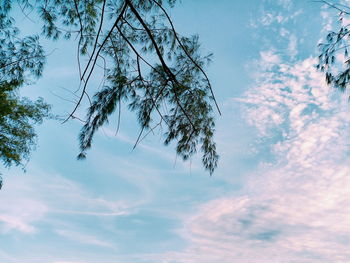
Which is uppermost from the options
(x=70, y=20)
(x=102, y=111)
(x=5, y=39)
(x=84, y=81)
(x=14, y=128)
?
(x=14, y=128)

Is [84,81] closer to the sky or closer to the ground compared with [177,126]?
closer to the ground

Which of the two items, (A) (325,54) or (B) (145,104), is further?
(A) (325,54)

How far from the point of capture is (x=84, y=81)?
9.45 feet

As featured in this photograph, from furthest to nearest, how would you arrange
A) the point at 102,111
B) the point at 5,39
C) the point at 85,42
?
the point at 5,39, the point at 85,42, the point at 102,111

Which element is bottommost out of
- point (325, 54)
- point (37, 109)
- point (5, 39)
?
point (325, 54)

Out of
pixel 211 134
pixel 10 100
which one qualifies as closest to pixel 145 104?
pixel 211 134

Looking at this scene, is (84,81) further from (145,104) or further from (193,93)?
(193,93)

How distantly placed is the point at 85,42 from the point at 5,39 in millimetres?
3700

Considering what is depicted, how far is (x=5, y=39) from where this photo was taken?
7.78m

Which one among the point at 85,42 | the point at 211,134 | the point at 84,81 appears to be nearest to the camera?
the point at 84,81

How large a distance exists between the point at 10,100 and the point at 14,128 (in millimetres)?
1294

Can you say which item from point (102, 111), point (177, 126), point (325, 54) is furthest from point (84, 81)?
point (325, 54)

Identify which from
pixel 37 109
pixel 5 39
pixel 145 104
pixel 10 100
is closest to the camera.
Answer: pixel 145 104

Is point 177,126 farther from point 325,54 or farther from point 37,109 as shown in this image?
point 37,109
